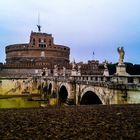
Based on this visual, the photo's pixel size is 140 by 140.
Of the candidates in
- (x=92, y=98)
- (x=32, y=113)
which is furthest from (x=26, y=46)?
(x=32, y=113)

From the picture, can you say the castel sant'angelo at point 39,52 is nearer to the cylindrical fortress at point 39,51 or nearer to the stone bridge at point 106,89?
the cylindrical fortress at point 39,51

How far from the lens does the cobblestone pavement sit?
7.07 meters

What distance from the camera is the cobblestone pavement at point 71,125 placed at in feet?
23.2

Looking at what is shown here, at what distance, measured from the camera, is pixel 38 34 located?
Answer: 94188mm

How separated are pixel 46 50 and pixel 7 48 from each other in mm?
16400

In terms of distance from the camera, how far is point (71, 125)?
8312 mm

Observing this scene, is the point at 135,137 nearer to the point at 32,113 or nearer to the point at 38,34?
the point at 32,113

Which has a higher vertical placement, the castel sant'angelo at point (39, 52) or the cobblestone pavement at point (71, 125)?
the castel sant'angelo at point (39, 52)

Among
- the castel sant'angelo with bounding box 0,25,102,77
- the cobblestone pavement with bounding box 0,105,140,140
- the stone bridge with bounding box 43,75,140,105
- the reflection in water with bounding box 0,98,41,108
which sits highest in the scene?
the castel sant'angelo with bounding box 0,25,102,77

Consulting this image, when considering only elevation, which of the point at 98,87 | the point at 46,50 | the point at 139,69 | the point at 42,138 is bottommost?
the point at 42,138

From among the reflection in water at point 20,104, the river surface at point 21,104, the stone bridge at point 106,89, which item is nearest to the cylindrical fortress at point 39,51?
the river surface at point 21,104

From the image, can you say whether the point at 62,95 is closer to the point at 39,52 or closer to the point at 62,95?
the point at 62,95

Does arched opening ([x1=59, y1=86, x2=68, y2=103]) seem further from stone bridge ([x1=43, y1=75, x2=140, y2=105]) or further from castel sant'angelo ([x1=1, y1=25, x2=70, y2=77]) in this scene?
castel sant'angelo ([x1=1, y1=25, x2=70, y2=77])

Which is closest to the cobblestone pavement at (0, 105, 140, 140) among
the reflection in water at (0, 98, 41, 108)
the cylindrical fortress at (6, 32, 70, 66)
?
the reflection in water at (0, 98, 41, 108)
